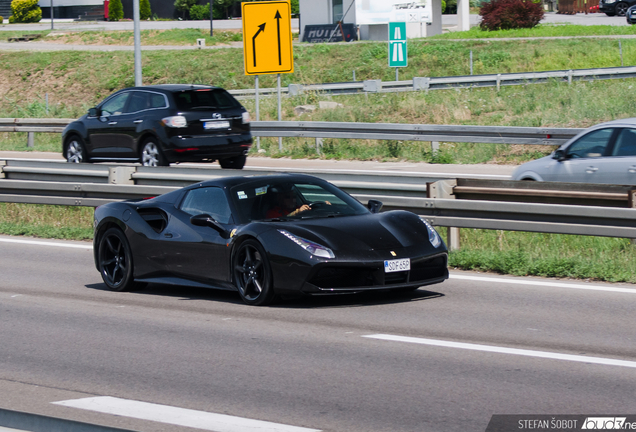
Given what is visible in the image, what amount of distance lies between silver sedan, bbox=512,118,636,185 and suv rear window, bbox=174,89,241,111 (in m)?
7.01

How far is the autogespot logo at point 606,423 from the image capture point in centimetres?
504

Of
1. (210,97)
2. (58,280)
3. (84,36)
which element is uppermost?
(84,36)

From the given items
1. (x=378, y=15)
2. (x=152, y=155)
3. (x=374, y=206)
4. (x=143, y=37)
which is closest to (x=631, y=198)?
(x=374, y=206)

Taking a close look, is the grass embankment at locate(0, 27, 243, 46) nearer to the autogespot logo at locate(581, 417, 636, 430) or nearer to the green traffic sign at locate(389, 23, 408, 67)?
the green traffic sign at locate(389, 23, 408, 67)

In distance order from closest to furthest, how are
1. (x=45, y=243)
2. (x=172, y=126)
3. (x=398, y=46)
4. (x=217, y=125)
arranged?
(x=45, y=243) < (x=172, y=126) < (x=217, y=125) < (x=398, y=46)

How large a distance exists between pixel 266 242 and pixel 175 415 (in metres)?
3.16

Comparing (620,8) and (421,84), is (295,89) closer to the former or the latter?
(421,84)

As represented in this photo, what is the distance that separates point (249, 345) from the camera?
740 centimetres

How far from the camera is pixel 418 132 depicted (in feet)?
72.5

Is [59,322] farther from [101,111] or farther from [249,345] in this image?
[101,111]

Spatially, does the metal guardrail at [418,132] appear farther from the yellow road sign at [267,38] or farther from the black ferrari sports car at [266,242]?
the black ferrari sports car at [266,242]

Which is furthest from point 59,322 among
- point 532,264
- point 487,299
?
point 532,264

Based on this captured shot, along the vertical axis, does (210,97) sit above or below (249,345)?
above

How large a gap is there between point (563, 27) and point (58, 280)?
49.6 metres
